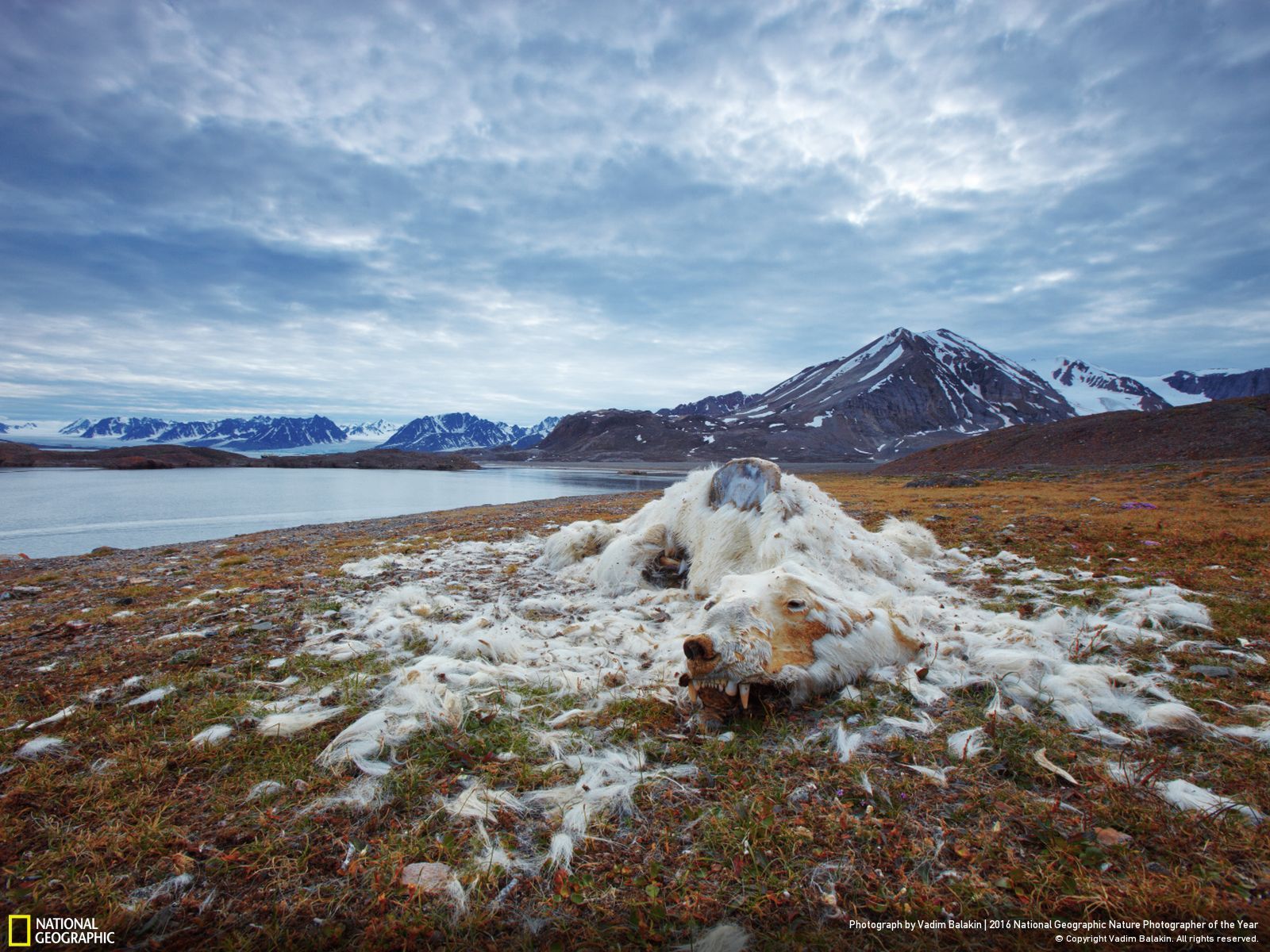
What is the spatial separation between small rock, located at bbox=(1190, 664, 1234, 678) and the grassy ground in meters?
0.07

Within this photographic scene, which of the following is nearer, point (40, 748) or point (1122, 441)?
point (40, 748)

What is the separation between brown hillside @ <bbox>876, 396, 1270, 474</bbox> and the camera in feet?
115

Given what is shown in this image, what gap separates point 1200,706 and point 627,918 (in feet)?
13.4

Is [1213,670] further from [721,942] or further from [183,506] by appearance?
[183,506]

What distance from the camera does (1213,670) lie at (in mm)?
3889

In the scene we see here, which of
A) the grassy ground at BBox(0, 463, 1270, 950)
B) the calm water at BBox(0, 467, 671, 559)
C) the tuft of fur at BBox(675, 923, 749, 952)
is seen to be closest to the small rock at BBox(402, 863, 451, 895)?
the grassy ground at BBox(0, 463, 1270, 950)

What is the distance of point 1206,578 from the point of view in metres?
6.45

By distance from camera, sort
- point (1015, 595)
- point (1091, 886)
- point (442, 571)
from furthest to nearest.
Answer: point (442, 571) < point (1015, 595) < point (1091, 886)

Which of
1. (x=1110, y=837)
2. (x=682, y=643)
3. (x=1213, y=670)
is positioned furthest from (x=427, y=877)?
(x=1213, y=670)

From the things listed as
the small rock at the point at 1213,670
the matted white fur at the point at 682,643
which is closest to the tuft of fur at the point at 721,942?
the matted white fur at the point at 682,643

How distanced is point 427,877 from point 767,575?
3.29 m

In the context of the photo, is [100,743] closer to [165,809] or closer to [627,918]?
[165,809]

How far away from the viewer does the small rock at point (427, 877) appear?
6.94ft

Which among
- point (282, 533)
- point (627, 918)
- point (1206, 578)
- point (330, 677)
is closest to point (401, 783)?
point (627, 918)
